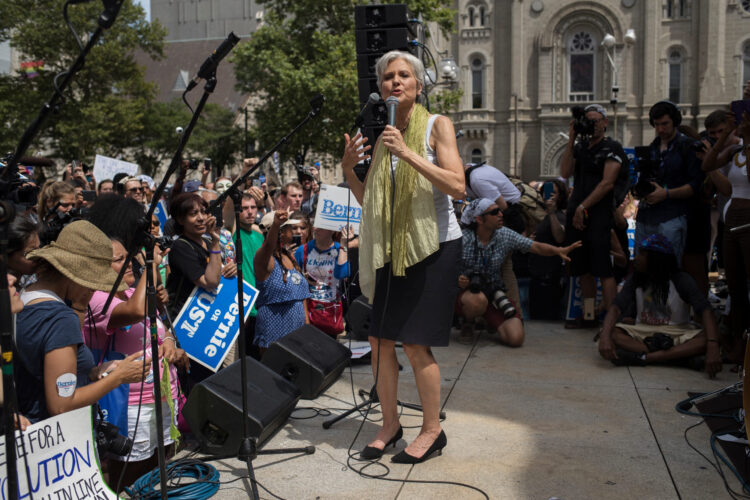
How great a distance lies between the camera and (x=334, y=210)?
697 cm

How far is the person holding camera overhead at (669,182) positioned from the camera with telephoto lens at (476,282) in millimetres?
1609

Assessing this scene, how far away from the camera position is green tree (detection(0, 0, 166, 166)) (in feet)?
105

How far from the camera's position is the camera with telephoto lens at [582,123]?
708 centimetres

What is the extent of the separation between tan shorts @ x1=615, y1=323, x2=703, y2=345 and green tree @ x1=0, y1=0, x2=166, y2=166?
31171mm

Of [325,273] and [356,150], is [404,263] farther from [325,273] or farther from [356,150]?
[325,273]

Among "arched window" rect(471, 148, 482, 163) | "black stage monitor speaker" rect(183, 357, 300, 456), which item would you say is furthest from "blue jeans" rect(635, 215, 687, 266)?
"arched window" rect(471, 148, 482, 163)

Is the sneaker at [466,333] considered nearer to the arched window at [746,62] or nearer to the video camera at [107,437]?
the video camera at [107,437]

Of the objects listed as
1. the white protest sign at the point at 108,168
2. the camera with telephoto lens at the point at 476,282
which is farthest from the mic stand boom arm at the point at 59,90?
the white protest sign at the point at 108,168

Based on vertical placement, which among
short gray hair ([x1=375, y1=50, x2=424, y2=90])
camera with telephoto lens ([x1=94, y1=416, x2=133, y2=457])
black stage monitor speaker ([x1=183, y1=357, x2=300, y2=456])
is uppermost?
short gray hair ([x1=375, y1=50, x2=424, y2=90])

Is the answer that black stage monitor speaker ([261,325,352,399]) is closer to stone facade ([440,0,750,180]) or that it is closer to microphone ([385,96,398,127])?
microphone ([385,96,398,127])

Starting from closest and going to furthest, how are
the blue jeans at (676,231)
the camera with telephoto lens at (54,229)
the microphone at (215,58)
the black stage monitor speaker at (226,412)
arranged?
the microphone at (215,58), the black stage monitor speaker at (226,412), the camera with telephoto lens at (54,229), the blue jeans at (676,231)

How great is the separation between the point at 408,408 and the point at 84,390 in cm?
261

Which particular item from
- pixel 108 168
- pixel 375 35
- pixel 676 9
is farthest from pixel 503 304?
pixel 676 9

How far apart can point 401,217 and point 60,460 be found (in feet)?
6.75
